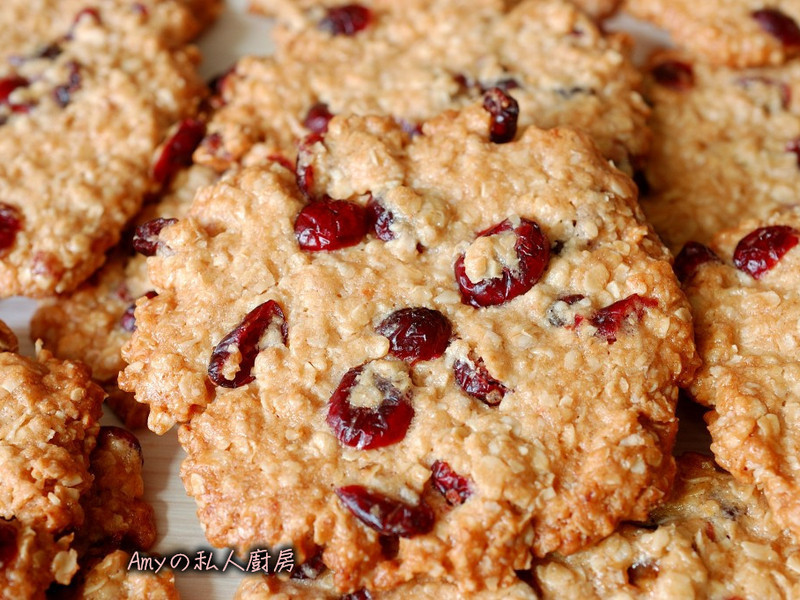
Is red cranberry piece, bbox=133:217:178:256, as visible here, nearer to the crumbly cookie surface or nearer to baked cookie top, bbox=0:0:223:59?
baked cookie top, bbox=0:0:223:59

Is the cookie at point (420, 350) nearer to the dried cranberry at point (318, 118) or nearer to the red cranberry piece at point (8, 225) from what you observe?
the dried cranberry at point (318, 118)

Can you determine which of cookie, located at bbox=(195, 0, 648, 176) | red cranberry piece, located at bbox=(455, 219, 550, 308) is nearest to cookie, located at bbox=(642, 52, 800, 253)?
cookie, located at bbox=(195, 0, 648, 176)

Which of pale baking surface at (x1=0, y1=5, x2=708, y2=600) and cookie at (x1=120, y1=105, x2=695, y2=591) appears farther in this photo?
pale baking surface at (x1=0, y1=5, x2=708, y2=600)

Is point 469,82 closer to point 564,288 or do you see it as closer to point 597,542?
point 564,288

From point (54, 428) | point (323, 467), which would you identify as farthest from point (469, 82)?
point (54, 428)

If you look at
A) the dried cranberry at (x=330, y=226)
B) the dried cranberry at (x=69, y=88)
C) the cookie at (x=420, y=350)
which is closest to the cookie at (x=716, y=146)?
the cookie at (x=420, y=350)

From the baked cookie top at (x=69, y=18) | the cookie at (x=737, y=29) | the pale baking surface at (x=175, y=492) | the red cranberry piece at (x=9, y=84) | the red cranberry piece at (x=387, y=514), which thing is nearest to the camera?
the red cranberry piece at (x=387, y=514)
